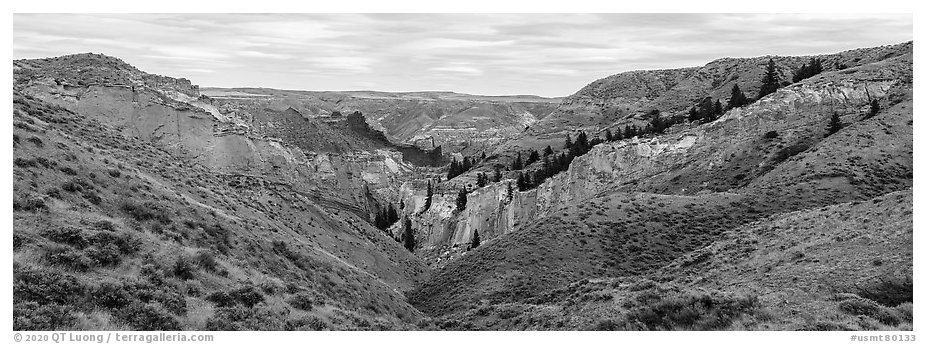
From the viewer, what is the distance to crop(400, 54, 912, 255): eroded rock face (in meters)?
47.1

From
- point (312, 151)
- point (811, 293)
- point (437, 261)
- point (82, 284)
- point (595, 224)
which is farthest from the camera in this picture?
point (312, 151)

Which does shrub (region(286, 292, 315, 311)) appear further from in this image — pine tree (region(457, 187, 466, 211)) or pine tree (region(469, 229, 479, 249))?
pine tree (region(457, 187, 466, 211))

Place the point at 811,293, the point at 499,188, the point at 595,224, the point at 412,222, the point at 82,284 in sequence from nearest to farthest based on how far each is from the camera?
1. the point at 82,284
2. the point at 811,293
3. the point at 595,224
4. the point at 499,188
5. the point at 412,222

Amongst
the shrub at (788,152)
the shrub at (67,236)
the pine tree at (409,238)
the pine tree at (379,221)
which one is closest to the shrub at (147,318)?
the shrub at (67,236)

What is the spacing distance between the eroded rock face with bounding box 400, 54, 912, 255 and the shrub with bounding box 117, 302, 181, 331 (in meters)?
34.4

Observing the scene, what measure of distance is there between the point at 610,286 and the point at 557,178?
3849cm

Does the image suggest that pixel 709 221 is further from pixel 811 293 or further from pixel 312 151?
pixel 312 151

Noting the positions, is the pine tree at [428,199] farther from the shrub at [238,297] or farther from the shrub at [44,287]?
the shrub at [44,287]

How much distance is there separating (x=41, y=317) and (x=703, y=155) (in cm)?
4846

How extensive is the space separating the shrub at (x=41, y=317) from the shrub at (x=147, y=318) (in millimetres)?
1045

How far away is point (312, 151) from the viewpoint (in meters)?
86.4

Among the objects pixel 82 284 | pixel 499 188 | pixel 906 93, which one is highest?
pixel 906 93

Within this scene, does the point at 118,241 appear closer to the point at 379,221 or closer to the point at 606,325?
the point at 606,325

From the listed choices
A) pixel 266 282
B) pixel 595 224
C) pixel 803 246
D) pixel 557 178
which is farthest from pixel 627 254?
pixel 557 178
